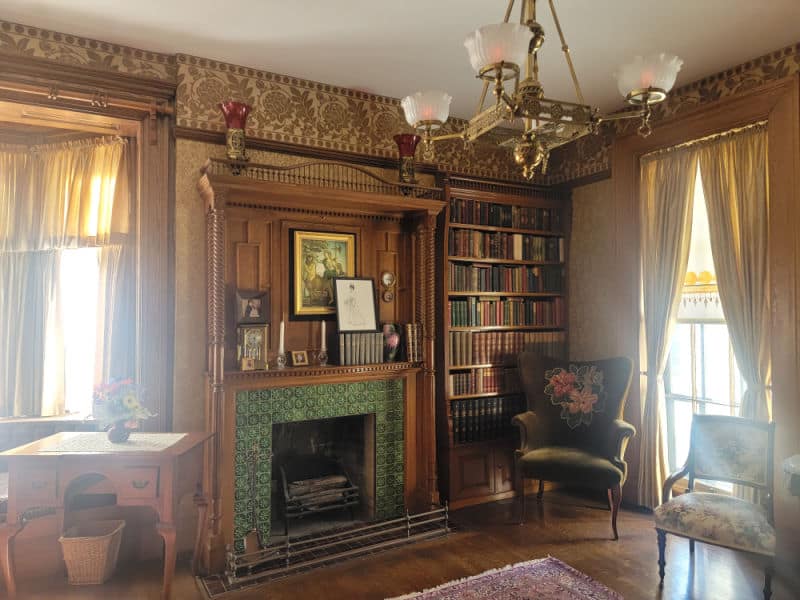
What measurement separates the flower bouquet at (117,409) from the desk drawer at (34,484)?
0.34m

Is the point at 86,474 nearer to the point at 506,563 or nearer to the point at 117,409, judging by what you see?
the point at 117,409

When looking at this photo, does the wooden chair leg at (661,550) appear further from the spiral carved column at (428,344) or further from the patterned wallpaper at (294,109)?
the patterned wallpaper at (294,109)

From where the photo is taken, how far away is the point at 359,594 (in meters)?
3.02

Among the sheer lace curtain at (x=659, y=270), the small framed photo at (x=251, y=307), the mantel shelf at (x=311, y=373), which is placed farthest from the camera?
the sheer lace curtain at (x=659, y=270)

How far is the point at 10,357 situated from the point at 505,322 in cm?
377

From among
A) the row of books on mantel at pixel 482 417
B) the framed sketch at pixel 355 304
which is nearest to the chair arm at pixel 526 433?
the row of books on mantel at pixel 482 417

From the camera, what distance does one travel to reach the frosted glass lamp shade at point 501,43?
1720mm

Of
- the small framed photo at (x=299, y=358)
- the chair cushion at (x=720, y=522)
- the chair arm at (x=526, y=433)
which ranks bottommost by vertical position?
the chair cushion at (x=720, y=522)

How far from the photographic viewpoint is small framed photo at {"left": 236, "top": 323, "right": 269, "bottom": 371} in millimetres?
3512

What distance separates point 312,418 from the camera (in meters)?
3.72

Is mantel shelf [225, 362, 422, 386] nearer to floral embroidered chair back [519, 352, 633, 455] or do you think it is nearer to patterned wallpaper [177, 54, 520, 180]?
floral embroidered chair back [519, 352, 633, 455]

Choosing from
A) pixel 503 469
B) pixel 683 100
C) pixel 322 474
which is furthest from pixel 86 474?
pixel 683 100

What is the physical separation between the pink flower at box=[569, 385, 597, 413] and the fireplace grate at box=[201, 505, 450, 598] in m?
1.28

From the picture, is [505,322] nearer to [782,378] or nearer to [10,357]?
[782,378]
